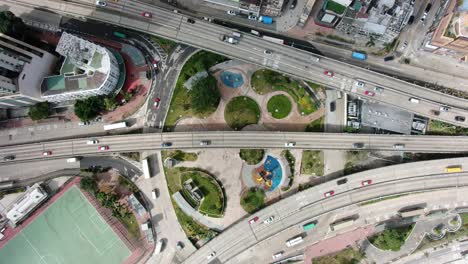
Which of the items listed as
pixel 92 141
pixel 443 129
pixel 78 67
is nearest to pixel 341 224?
pixel 443 129

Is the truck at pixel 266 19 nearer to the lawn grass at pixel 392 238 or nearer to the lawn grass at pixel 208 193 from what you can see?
the lawn grass at pixel 208 193


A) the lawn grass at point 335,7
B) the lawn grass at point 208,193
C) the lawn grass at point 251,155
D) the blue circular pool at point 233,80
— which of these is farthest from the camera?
the blue circular pool at point 233,80

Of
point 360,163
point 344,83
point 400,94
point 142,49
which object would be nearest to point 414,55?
point 400,94

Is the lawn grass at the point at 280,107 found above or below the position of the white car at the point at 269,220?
above

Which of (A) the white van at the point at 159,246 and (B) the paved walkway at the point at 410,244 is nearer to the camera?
(A) the white van at the point at 159,246

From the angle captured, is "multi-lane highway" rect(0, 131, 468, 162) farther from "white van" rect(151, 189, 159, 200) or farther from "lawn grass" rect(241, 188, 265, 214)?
"lawn grass" rect(241, 188, 265, 214)

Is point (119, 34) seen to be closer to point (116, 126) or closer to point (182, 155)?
point (116, 126)

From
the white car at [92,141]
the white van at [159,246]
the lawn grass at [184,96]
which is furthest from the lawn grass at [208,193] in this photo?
the white car at [92,141]
